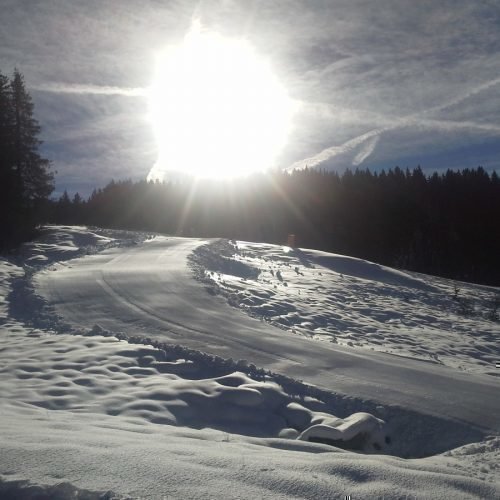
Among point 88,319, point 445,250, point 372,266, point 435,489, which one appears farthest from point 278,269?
point 445,250

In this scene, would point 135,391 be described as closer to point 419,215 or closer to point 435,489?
point 435,489

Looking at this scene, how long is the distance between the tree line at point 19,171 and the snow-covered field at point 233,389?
705cm

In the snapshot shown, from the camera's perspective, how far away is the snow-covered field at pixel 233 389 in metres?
4.03

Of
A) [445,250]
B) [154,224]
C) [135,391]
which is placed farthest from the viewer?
[154,224]

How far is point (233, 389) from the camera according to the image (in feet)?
24.2

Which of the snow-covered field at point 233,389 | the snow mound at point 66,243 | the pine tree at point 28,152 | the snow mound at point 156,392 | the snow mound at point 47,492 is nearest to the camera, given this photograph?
the snow mound at point 47,492

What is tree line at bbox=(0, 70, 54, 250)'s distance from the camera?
24.6 meters

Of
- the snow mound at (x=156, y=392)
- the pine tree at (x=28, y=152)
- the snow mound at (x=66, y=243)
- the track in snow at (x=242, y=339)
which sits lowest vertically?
the snow mound at (x=156, y=392)

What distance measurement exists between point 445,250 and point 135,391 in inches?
2592

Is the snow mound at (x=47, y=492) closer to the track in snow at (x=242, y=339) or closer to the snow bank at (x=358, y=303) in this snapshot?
the track in snow at (x=242, y=339)

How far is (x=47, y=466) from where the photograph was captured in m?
3.69

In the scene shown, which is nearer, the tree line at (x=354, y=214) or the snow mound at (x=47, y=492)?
the snow mound at (x=47, y=492)

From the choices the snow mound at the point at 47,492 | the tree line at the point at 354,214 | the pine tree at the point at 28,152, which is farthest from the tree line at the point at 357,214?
the snow mound at the point at 47,492

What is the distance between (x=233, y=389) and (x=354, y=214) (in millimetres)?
65234
